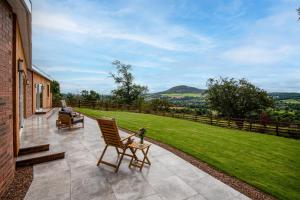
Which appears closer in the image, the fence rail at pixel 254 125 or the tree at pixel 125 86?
the fence rail at pixel 254 125

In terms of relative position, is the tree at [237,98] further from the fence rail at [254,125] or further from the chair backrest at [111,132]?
the chair backrest at [111,132]

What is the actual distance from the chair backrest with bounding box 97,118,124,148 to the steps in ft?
4.95

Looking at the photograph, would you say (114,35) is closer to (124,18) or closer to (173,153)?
(124,18)

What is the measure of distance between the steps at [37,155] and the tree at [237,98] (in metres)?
21.8

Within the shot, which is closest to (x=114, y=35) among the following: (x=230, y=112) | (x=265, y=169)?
(x=265, y=169)

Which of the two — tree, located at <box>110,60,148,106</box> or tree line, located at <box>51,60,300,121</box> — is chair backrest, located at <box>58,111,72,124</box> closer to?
tree line, located at <box>51,60,300,121</box>

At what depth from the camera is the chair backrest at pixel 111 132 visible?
Answer: 4156 millimetres

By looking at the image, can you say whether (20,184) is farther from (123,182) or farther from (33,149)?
(123,182)

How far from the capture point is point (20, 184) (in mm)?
3510

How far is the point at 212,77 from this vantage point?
24.6 m

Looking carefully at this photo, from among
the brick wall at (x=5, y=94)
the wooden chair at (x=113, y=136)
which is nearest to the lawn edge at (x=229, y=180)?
the wooden chair at (x=113, y=136)


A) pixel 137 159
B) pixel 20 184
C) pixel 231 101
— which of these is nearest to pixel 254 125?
pixel 231 101

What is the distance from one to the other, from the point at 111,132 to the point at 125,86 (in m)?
28.3

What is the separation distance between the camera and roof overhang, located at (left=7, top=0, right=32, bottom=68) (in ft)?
12.9
